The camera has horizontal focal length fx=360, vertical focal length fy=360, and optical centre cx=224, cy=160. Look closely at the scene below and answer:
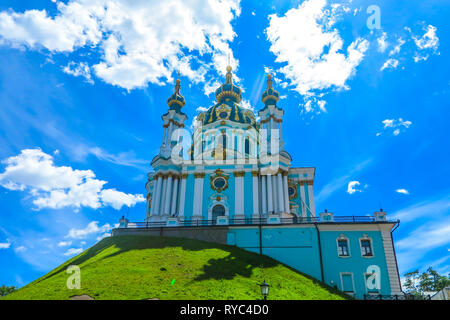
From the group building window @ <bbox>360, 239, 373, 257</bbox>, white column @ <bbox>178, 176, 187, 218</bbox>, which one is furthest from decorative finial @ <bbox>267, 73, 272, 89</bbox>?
building window @ <bbox>360, 239, 373, 257</bbox>

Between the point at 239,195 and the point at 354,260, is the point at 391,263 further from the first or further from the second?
the point at 239,195

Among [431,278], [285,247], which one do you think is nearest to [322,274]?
[285,247]

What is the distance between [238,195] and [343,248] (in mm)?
12880

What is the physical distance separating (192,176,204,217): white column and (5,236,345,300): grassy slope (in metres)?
8.76

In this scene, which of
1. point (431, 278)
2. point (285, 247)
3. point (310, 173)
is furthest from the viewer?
point (431, 278)

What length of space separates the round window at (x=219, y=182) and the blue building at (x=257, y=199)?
0.35 ft

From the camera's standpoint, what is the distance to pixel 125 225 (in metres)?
32.2

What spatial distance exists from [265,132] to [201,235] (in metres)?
16.9

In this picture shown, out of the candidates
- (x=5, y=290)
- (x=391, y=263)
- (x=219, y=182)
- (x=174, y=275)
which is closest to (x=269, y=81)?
(x=219, y=182)

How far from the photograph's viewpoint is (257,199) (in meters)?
36.8

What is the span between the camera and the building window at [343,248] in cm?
2695

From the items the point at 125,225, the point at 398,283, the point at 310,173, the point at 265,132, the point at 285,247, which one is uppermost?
the point at 265,132
